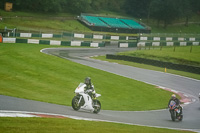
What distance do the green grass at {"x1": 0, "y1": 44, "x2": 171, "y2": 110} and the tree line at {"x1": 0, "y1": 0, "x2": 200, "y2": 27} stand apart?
1831 inches

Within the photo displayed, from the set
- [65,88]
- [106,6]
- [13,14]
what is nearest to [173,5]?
[106,6]

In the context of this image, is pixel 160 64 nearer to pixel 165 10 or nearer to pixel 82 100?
pixel 82 100

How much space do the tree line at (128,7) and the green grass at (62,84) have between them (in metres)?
46.5

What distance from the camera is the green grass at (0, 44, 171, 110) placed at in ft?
69.0

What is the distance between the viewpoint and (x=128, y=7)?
98.1 metres

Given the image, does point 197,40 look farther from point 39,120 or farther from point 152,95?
point 39,120

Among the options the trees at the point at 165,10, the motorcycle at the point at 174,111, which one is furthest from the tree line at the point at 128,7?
the motorcycle at the point at 174,111

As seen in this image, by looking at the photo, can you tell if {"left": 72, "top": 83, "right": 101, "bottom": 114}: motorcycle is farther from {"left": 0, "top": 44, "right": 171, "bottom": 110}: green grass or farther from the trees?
the trees

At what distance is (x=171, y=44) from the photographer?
2564 inches

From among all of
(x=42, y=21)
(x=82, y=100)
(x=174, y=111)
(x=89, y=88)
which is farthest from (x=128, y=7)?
(x=82, y=100)

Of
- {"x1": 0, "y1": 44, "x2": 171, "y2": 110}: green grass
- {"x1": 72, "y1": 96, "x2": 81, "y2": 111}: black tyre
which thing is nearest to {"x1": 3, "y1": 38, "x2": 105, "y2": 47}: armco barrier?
{"x1": 0, "y1": 44, "x2": 171, "y2": 110}: green grass

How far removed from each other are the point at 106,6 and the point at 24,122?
89.3m

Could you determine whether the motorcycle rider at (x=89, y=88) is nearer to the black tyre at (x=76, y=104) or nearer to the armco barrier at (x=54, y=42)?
the black tyre at (x=76, y=104)

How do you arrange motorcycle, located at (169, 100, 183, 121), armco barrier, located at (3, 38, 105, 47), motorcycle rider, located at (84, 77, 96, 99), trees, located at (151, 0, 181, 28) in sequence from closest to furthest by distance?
motorcycle rider, located at (84, 77, 96, 99)
motorcycle, located at (169, 100, 183, 121)
armco barrier, located at (3, 38, 105, 47)
trees, located at (151, 0, 181, 28)
